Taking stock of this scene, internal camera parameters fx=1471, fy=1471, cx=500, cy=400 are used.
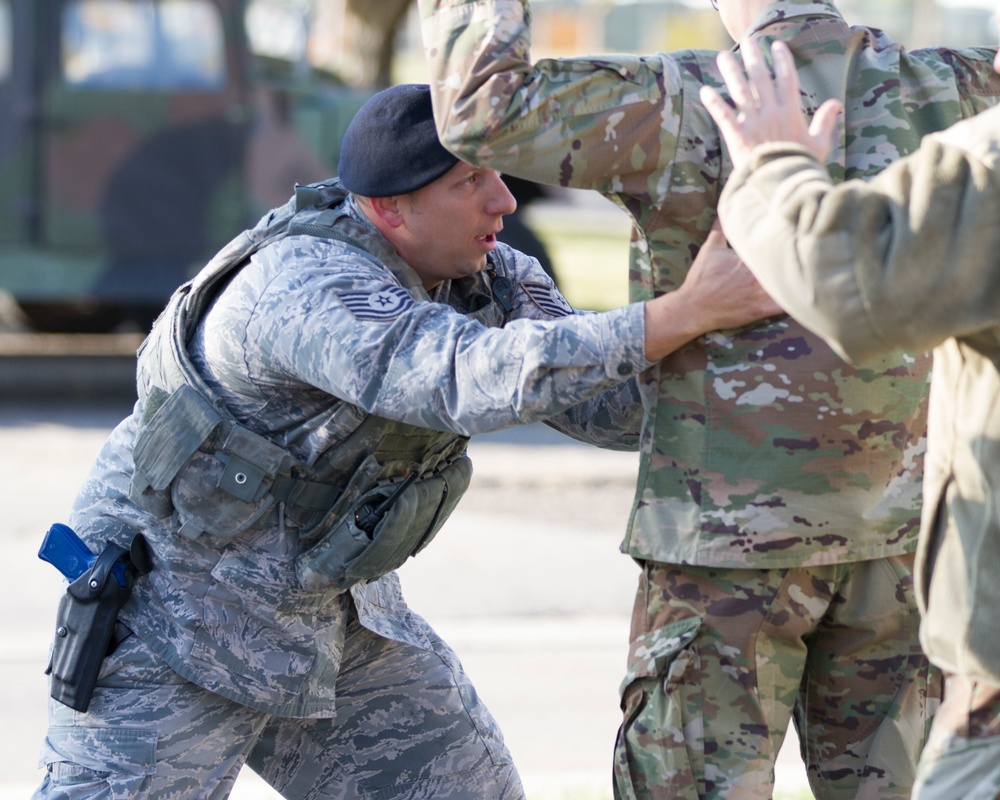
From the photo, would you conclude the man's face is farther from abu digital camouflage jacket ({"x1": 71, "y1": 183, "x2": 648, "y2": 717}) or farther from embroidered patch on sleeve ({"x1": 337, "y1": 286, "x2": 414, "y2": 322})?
embroidered patch on sleeve ({"x1": 337, "y1": 286, "x2": 414, "y2": 322})

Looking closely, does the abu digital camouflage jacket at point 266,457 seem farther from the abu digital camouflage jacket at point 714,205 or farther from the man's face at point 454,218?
the abu digital camouflage jacket at point 714,205

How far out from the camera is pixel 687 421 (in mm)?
2279

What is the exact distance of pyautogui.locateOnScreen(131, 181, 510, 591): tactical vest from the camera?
8.50 ft

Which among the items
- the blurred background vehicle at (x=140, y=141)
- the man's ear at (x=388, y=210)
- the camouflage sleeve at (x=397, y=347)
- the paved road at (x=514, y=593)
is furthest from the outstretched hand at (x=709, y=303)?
the blurred background vehicle at (x=140, y=141)

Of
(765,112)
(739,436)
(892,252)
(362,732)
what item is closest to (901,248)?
(892,252)

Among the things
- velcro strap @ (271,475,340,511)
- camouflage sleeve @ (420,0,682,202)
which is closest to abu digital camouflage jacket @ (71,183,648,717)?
velcro strap @ (271,475,340,511)

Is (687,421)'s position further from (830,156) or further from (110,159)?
(110,159)

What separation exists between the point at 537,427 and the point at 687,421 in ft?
22.8

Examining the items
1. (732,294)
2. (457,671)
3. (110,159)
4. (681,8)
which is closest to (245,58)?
(110,159)

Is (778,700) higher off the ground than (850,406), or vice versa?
(850,406)

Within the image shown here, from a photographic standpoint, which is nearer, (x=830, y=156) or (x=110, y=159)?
(x=830, y=156)

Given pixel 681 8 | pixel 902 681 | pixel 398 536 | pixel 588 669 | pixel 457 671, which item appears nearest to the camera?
pixel 902 681

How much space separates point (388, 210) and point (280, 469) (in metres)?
0.50

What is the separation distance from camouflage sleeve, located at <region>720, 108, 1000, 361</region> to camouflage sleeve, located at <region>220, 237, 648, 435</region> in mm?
497
